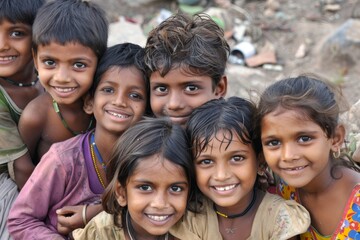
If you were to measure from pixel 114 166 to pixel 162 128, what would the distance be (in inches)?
11.5

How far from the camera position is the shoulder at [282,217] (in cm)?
275

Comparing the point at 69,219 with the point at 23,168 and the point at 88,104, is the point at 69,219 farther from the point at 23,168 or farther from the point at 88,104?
the point at 88,104

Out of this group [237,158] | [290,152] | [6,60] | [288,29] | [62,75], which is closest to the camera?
[290,152]

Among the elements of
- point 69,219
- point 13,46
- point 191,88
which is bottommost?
point 69,219

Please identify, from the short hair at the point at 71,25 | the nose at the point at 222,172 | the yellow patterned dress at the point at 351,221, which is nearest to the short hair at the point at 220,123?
the nose at the point at 222,172

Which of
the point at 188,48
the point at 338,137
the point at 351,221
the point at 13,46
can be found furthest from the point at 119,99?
the point at 351,221

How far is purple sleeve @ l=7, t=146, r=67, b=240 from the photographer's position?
3.00 m

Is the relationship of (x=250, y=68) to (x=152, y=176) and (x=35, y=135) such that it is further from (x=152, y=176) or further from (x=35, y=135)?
(x=152, y=176)

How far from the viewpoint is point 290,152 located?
267 cm

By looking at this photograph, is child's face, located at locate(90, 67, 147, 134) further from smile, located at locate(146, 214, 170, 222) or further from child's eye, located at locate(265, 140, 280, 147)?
child's eye, located at locate(265, 140, 280, 147)

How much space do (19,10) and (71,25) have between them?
1.30 ft

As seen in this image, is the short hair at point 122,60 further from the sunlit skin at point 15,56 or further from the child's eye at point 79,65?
the sunlit skin at point 15,56

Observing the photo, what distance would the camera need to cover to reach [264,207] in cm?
285

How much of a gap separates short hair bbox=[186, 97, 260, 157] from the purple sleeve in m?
0.70
